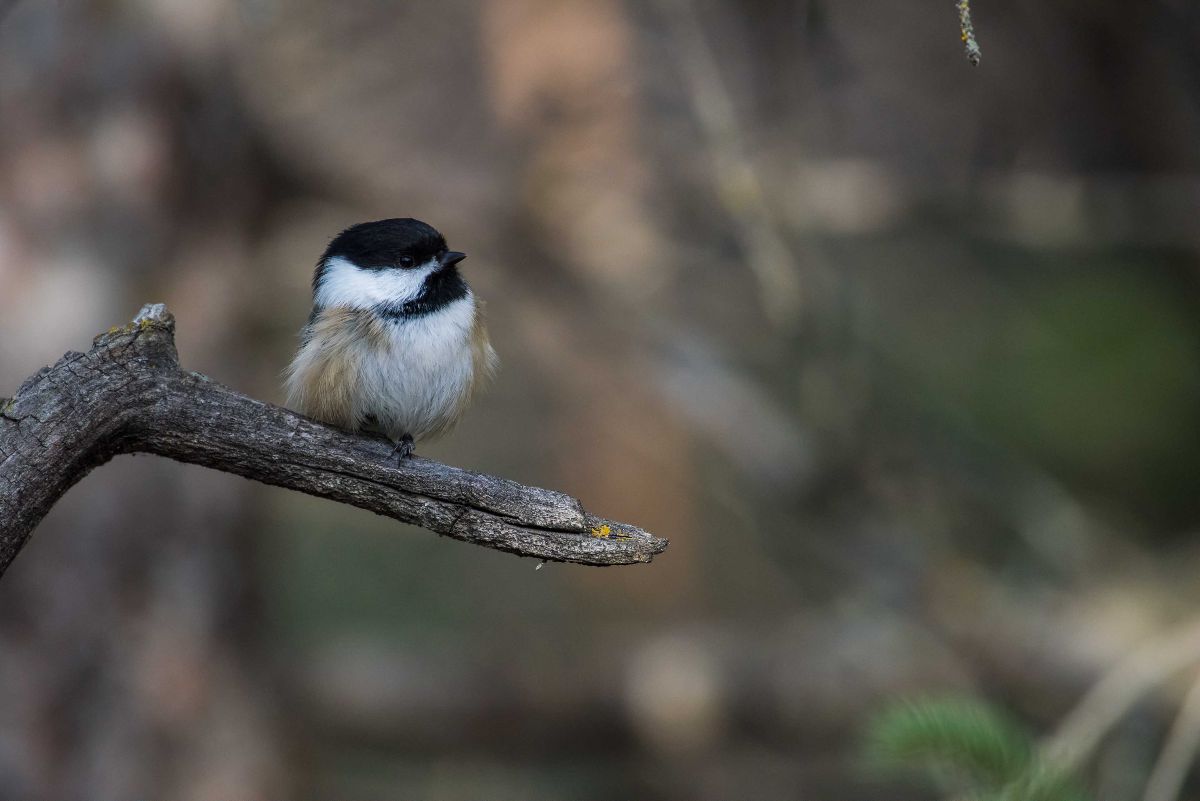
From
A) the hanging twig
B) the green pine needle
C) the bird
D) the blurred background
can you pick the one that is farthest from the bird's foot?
the blurred background

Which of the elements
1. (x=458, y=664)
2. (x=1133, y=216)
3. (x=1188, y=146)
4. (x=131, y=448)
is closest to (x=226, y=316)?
(x=458, y=664)

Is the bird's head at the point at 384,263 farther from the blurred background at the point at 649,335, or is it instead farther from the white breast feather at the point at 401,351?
the blurred background at the point at 649,335

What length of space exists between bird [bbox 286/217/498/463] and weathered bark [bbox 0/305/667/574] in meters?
0.71

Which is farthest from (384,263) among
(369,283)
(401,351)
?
(401,351)

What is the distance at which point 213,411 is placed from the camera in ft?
5.31

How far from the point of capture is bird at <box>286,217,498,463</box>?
2410 millimetres

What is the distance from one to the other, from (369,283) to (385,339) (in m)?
0.13

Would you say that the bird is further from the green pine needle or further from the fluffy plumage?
the green pine needle

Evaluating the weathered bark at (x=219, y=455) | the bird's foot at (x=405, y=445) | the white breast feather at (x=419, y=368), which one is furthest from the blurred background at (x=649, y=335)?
the weathered bark at (x=219, y=455)

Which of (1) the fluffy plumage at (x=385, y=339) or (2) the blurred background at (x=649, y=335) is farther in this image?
(2) the blurred background at (x=649, y=335)

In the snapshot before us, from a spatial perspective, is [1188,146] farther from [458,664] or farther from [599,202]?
[458,664]

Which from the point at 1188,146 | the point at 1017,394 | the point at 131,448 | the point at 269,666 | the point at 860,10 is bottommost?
the point at 131,448

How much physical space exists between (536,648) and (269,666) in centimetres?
127

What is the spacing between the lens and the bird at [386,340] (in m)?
2.41
